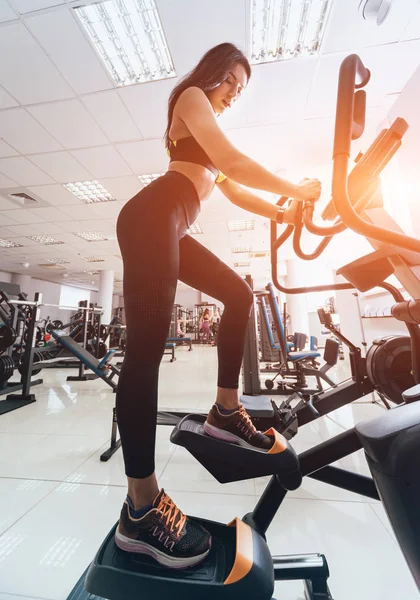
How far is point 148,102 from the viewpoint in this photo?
2.94 meters

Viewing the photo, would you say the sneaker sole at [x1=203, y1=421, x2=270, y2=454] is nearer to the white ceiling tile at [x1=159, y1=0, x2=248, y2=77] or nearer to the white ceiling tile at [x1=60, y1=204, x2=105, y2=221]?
the white ceiling tile at [x1=159, y1=0, x2=248, y2=77]

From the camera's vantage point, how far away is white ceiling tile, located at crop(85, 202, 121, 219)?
542 centimetres

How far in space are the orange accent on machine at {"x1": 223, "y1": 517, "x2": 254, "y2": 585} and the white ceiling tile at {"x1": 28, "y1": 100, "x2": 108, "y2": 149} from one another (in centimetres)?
398

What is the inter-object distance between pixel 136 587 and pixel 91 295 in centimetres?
1932

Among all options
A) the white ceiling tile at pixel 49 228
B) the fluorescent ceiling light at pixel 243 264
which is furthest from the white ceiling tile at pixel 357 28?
the fluorescent ceiling light at pixel 243 264

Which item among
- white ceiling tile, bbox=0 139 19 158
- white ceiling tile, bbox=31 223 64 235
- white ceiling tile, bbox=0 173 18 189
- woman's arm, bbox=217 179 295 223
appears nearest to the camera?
woman's arm, bbox=217 179 295 223

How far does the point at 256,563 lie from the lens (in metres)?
0.51

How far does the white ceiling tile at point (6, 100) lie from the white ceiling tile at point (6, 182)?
1836 mm

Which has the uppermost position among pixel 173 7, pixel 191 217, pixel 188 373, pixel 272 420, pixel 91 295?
pixel 173 7

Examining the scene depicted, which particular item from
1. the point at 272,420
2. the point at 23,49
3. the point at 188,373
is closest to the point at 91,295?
the point at 188,373

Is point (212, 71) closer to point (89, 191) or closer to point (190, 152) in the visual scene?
point (190, 152)

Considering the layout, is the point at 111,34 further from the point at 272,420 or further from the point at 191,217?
the point at 272,420

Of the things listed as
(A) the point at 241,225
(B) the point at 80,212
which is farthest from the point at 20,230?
(A) the point at 241,225

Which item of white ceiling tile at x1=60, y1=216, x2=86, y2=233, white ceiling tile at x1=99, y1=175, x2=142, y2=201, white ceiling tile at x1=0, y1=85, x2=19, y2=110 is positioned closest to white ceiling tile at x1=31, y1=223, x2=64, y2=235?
white ceiling tile at x1=60, y1=216, x2=86, y2=233
